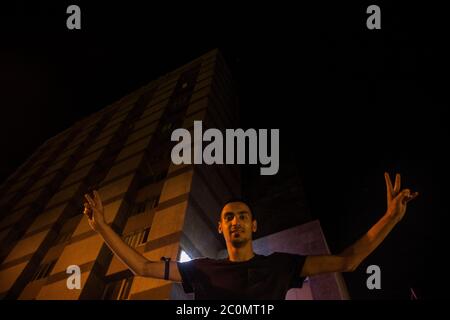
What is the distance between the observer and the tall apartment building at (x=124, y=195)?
1177cm

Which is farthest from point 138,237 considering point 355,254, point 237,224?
point 355,254

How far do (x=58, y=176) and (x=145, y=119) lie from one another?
22.4ft

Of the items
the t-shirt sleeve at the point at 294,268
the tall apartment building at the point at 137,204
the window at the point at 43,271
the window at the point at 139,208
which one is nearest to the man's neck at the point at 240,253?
the t-shirt sleeve at the point at 294,268

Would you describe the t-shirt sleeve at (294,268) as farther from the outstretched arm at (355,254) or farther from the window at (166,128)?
the window at (166,128)

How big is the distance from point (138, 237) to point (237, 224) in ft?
36.1

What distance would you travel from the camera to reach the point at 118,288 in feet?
38.0

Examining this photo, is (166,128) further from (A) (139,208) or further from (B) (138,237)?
(B) (138,237)

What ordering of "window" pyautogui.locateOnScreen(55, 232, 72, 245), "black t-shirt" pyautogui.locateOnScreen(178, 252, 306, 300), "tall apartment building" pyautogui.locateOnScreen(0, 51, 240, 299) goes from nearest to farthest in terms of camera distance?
"black t-shirt" pyautogui.locateOnScreen(178, 252, 306, 300) < "tall apartment building" pyautogui.locateOnScreen(0, 51, 240, 299) < "window" pyautogui.locateOnScreen(55, 232, 72, 245)

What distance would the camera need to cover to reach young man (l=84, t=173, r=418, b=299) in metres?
2.50

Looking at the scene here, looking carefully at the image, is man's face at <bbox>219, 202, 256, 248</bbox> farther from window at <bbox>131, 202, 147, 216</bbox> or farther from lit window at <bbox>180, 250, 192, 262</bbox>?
window at <bbox>131, 202, 147, 216</bbox>

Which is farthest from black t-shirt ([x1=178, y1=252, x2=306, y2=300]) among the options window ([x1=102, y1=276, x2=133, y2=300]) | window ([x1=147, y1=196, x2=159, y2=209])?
window ([x1=147, y1=196, x2=159, y2=209])

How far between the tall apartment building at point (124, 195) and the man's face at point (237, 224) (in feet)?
22.9

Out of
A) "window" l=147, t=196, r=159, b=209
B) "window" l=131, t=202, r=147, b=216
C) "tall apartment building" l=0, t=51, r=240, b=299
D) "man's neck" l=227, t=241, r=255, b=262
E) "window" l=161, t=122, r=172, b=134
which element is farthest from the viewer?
"window" l=161, t=122, r=172, b=134

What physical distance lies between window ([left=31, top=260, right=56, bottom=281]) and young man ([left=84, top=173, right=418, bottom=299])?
13.7 m
